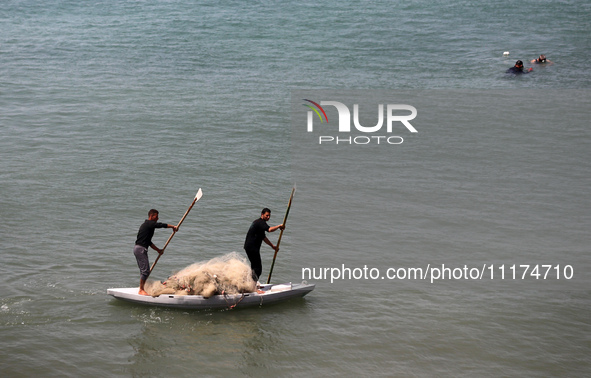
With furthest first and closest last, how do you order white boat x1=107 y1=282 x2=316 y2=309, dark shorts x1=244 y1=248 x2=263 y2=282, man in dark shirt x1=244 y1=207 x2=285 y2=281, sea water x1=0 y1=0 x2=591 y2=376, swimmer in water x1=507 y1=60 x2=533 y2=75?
swimmer in water x1=507 y1=60 x2=533 y2=75
dark shorts x1=244 y1=248 x2=263 y2=282
man in dark shirt x1=244 y1=207 x2=285 y2=281
white boat x1=107 y1=282 x2=316 y2=309
sea water x1=0 y1=0 x2=591 y2=376

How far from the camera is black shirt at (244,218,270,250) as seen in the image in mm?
13062

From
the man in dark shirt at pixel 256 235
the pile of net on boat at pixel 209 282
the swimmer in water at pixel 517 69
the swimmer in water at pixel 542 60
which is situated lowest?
the pile of net on boat at pixel 209 282

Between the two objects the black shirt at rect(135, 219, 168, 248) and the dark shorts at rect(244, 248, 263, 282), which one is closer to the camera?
the black shirt at rect(135, 219, 168, 248)

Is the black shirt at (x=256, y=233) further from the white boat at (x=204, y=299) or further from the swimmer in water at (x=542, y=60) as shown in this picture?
the swimmer in water at (x=542, y=60)

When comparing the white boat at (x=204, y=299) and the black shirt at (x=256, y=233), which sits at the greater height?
the black shirt at (x=256, y=233)

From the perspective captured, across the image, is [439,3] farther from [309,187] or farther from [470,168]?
[309,187]

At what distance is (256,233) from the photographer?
13102 mm

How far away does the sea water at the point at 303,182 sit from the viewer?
38.8ft

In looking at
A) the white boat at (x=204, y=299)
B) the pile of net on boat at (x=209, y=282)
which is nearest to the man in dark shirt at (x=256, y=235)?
the pile of net on boat at (x=209, y=282)

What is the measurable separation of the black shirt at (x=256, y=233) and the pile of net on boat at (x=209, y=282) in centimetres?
45

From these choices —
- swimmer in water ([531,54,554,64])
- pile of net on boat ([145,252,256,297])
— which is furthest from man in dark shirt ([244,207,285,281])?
swimmer in water ([531,54,554,64])

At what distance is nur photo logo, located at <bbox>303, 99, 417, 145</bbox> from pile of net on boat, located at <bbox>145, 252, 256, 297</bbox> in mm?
12529

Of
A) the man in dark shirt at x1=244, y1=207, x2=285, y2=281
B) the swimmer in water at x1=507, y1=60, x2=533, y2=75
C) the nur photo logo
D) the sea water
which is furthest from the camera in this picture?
the swimmer in water at x1=507, y1=60, x2=533, y2=75

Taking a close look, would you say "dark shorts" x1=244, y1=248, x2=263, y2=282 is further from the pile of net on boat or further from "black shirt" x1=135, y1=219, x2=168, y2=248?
"black shirt" x1=135, y1=219, x2=168, y2=248
